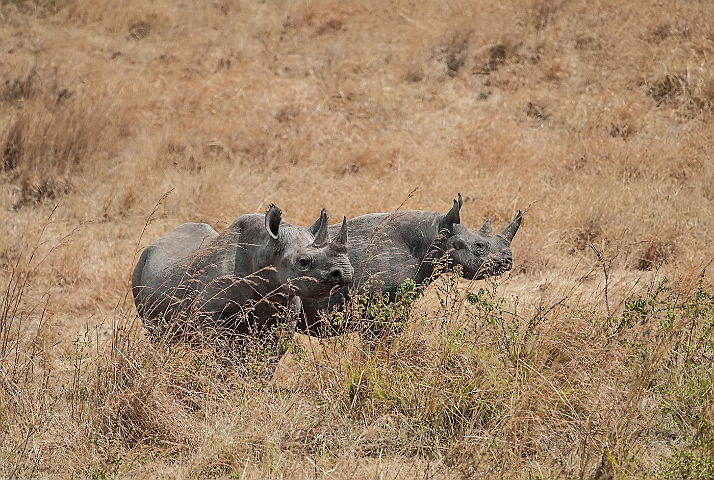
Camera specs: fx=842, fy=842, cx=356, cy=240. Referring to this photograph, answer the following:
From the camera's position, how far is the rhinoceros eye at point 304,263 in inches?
229

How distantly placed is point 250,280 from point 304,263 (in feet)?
1.51

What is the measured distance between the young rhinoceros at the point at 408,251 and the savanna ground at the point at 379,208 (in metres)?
0.30

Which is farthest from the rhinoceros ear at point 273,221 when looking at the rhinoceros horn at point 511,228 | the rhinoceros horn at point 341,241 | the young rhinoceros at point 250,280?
the rhinoceros horn at point 511,228

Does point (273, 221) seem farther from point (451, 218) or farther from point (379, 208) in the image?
point (379, 208)

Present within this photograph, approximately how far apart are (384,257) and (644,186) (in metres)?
5.06

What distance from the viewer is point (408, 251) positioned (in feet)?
22.2

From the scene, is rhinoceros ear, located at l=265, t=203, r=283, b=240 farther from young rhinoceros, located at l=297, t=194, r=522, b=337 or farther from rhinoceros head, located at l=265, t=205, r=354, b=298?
young rhinoceros, located at l=297, t=194, r=522, b=337

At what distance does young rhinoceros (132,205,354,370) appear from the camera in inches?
227

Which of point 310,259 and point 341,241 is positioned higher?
point 341,241

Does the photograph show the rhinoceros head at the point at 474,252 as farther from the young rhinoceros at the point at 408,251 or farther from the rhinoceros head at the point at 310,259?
the rhinoceros head at the point at 310,259

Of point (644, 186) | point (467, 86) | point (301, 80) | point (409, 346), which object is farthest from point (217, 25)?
point (409, 346)

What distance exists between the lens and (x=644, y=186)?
410 inches

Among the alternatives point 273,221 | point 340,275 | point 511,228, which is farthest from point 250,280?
point 511,228

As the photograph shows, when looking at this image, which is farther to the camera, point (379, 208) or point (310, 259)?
point (379, 208)
